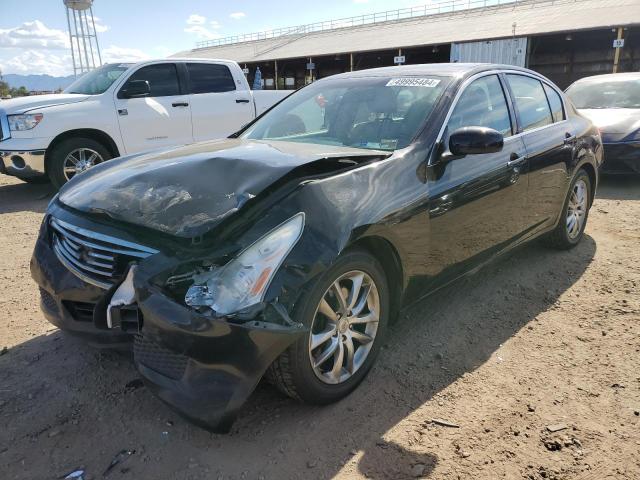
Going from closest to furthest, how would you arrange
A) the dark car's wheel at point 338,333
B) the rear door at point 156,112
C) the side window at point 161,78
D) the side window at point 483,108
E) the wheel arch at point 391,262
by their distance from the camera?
the dark car's wheel at point 338,333
the wheel arch at point 391,262
the side window at point 483,108
the rear door at point 156,112
the side window at point 161,78

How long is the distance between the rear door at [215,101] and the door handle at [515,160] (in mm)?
5617

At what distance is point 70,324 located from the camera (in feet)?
8.38

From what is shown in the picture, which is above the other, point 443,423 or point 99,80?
point 99,80

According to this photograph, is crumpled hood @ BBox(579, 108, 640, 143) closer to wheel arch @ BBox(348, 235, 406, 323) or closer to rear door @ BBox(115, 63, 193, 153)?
wheel arch @ BBox(348, 235, 406, 323)

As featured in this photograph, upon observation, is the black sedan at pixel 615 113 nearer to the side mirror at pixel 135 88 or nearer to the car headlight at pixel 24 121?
the side mirror at pixel 135 88

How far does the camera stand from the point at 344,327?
A: 2586 mm

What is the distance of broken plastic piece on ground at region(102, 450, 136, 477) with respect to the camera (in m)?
2.19

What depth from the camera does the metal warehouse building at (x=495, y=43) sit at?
78.3 ft

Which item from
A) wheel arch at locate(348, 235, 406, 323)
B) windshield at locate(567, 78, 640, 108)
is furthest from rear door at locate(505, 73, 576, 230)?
windshield at locate(567, 78, 640, 108)

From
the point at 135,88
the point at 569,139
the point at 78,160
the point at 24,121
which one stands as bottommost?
the point at 78,160

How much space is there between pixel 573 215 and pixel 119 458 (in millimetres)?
4324

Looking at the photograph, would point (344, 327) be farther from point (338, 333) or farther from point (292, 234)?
point (292, 234)

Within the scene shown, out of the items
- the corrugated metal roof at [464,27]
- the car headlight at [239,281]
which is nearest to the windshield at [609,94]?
the car headlight at [239,281]

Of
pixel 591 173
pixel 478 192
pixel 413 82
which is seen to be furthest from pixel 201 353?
pixel 591 173
